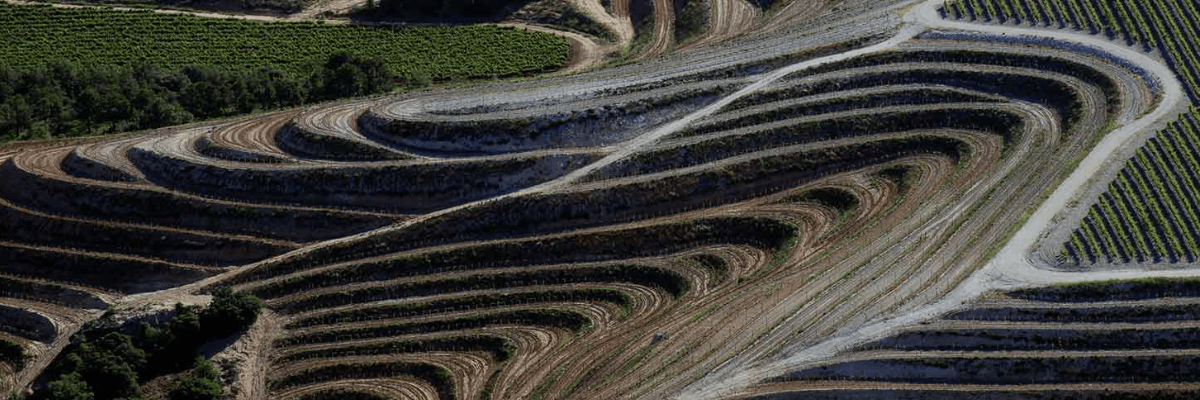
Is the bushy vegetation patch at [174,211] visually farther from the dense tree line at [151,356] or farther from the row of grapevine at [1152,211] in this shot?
the row of grapevine at [1152,211]

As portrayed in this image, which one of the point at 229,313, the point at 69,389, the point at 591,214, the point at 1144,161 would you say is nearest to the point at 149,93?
the point at 229,313

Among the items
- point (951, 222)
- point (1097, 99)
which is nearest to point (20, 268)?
point (951, 222)

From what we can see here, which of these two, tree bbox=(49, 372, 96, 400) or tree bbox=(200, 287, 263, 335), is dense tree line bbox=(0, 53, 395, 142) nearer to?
tree bbox=(200, 287, 263, 335)

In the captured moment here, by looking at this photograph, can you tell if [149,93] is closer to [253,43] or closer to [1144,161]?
[253,43]

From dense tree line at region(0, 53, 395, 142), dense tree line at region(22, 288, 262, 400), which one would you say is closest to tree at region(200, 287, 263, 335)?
dense tree line at region(22, 288, 262, 400)

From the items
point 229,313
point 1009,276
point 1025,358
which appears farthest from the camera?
point 229,313

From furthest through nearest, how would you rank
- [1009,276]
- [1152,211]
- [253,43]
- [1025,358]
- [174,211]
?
[253,43] < [174,211] < [1152,211] < [1009,276] < [1025,358]
